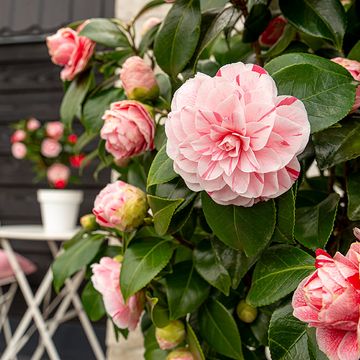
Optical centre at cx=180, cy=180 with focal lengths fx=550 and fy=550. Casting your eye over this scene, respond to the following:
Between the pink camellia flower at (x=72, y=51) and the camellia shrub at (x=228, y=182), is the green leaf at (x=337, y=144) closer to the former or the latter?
the camellia shrub at (x=228, y=182)

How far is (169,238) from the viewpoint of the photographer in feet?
2.50

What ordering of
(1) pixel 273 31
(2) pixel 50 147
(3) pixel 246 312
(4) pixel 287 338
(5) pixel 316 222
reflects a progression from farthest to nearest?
(2) pixel 50 147 < (1) pixel 273 31 < (3) pixel 246 312 < (5) pixel 316 222 < (4) pixel 287 338

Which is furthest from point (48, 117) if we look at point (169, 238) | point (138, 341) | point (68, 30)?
point (169, 238)

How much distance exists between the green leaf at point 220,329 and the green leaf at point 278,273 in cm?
13

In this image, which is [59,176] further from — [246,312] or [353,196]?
[353,196]

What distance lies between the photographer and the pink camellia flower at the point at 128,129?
717 mm

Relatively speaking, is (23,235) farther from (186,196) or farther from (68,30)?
(186,196)

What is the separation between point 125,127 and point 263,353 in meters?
0.40

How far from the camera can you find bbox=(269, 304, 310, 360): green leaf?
494 mm

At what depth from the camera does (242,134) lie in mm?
490

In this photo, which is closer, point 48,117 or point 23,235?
point 23,235

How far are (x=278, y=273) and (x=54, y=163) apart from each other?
190 centimetres

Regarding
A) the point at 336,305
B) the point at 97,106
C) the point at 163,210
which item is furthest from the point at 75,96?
the point at 336,305

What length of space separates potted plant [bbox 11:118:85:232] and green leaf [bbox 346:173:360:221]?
5.47 ft
